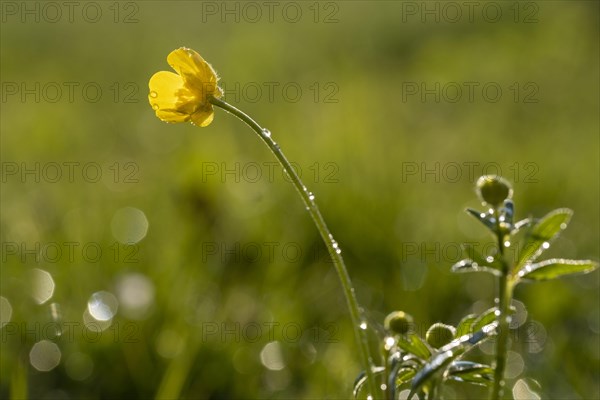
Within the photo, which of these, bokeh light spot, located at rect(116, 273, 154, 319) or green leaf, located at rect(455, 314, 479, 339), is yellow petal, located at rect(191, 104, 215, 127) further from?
bokeh light spot, located at rect(116, 273, 154, 319)

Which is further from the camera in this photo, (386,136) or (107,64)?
(107,64)

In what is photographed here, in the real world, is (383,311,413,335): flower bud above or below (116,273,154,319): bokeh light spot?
above

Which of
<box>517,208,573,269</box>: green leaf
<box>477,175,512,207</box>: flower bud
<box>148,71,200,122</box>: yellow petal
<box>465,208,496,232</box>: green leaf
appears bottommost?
<box>517,208,573,269</box>: green leaf

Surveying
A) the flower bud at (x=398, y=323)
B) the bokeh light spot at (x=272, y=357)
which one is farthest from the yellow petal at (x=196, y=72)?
the bokeh light spot at (x=272, y=357)

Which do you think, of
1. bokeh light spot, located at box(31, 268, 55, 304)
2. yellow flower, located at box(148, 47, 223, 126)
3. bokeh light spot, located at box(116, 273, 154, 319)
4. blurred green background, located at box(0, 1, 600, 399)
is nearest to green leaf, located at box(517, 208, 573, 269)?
yellow flower, located at box(148, 47, 223, 126)

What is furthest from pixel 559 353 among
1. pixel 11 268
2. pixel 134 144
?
pixel 134 144

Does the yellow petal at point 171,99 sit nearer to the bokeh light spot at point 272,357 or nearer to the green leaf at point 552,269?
the green leaf at point 552,269

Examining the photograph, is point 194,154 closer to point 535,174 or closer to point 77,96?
point 535,174
